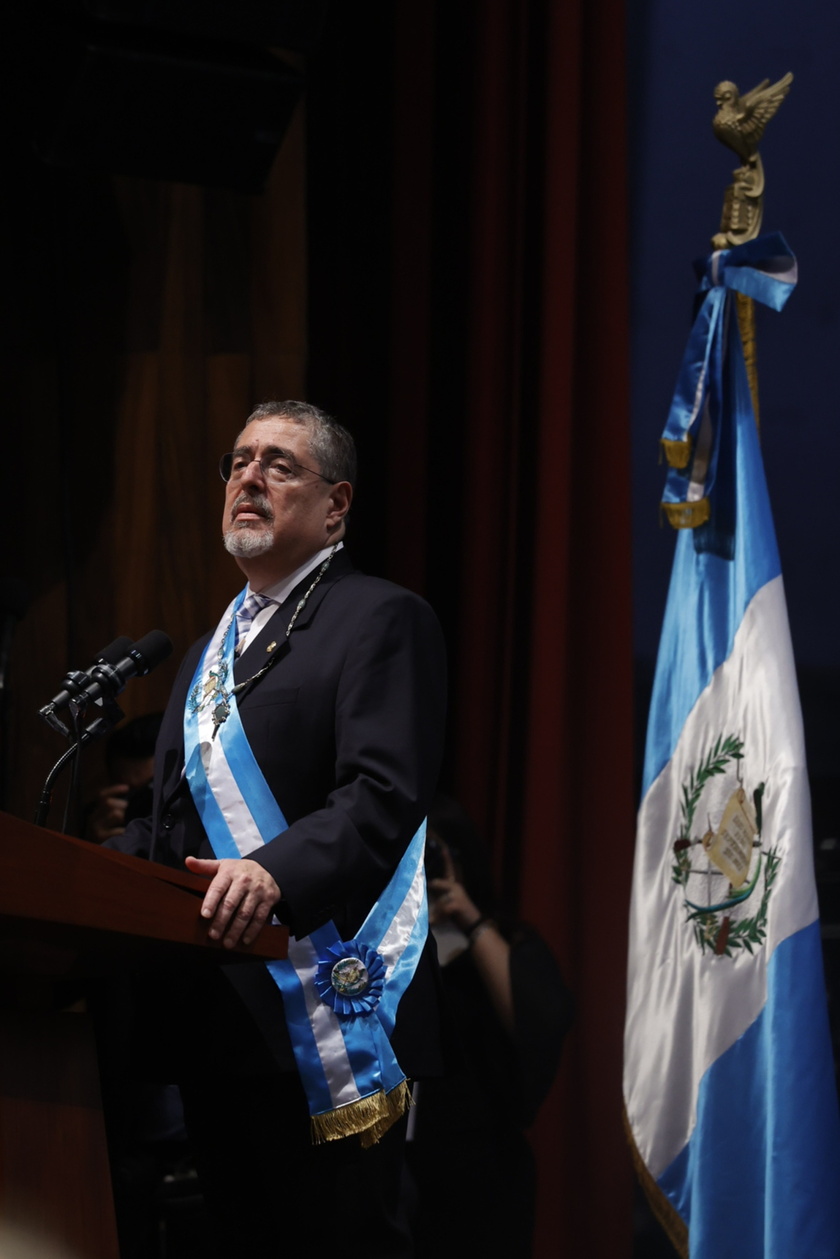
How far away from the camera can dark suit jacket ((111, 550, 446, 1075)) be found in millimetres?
1345

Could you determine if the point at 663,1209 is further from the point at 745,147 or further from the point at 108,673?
the point at 745,147

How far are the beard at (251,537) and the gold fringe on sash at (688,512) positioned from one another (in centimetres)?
103

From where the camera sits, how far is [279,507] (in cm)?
172

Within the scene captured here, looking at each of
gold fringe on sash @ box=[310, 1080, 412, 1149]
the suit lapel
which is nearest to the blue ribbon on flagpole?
the suit lapel

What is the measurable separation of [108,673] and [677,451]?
1.34 m

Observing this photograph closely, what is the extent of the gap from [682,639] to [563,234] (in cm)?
86

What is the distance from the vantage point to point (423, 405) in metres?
2.78

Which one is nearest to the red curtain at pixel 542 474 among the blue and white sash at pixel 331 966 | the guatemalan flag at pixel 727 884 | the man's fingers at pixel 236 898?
the guatemalan flag at pixel 727 884

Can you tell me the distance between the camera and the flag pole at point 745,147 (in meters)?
2.53

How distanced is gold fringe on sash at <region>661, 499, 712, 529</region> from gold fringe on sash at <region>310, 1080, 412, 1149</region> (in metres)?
1.38

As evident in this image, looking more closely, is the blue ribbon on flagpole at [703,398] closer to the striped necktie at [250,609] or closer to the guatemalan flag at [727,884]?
the guatemalan flag at [727,884]

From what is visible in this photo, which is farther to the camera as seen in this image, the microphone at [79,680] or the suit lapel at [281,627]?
the suit lapel at [281,627]

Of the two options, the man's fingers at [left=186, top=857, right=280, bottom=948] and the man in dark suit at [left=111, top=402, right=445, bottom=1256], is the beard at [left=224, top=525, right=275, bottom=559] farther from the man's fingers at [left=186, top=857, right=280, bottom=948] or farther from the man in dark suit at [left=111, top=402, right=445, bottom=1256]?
the man's fingers at [left=186, top=857, right=280, bottom=948]

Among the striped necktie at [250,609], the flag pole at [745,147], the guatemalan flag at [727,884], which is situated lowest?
the guatemalan flag at [727,884]
